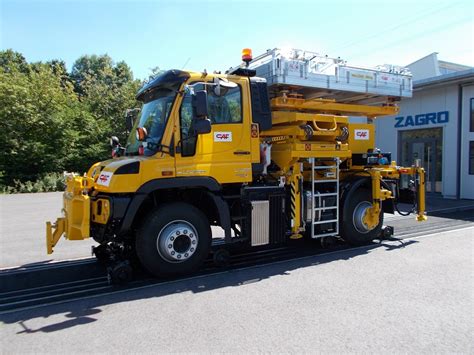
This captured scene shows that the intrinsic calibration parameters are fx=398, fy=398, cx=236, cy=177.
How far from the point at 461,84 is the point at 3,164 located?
75.3ft

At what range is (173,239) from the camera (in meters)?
5.64

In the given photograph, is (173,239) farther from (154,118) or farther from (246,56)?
Result: (246,56)

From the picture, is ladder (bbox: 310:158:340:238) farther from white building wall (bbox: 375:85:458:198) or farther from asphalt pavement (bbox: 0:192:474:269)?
white building wall (bbox: 375:85:458:198)

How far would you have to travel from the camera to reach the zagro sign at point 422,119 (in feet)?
53.3

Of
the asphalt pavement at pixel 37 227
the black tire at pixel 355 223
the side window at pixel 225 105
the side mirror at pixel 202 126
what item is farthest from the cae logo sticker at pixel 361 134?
the side mirror at pixel 202 126

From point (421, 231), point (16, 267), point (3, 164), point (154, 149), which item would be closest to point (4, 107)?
point (3, 164)

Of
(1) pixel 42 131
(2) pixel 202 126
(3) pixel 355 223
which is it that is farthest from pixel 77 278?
(1) pixel 42 131

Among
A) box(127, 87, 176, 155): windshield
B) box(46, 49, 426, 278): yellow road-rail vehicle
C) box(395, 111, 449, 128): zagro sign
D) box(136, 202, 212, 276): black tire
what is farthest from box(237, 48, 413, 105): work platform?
box(395, 111, 449, 128): zagro sign

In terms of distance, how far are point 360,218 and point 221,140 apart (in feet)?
11.4

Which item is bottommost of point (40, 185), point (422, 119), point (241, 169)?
point (40, 185)

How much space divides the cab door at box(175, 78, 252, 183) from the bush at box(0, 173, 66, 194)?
56.6 ft

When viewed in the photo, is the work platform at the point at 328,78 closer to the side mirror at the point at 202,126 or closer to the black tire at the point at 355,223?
the side mirror at the point at 202,126

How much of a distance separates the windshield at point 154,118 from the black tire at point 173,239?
965 millimetres

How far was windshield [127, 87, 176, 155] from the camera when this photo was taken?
229 inches
